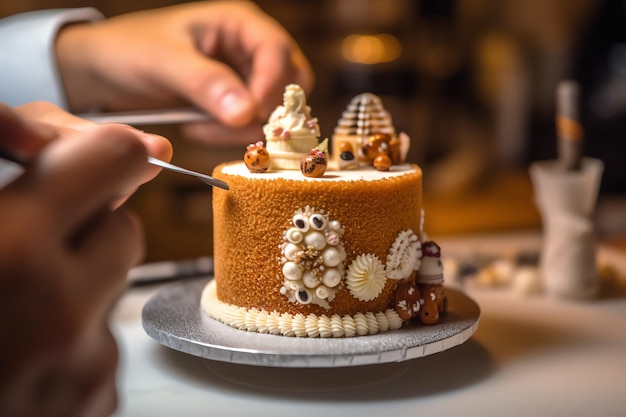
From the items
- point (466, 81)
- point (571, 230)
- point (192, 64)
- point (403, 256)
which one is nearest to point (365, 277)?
point (403, 256)

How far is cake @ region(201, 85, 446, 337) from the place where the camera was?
3.32ft

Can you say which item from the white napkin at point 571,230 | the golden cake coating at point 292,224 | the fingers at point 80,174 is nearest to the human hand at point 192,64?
the golden cake coating at point 292,224

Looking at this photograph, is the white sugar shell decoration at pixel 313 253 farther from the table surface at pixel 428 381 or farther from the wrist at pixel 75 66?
the wrist at pixel 75 66

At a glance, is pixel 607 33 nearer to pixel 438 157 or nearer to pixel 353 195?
pixel 438 157

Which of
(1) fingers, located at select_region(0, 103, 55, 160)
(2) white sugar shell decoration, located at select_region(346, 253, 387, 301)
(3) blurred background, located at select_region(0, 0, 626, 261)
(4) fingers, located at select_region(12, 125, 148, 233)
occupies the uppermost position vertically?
(1) fingers, located at select_region(0, 103, 55, 160)

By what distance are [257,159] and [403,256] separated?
0.25 m

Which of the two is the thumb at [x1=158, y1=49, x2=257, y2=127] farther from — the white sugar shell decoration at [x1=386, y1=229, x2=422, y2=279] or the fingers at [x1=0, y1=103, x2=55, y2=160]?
the fingers at [x1=0, y1=103, x2=55, y2=160]

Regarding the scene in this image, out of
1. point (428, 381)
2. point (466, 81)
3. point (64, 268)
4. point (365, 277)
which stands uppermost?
point (64, 268)

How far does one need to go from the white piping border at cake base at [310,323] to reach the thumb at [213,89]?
1.48 ft

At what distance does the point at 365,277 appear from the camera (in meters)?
1.03

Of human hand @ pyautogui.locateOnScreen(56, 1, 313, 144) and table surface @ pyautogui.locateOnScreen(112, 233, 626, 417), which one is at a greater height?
human hand @ pyautogui.locateOnScreen(56, 1, 313, 144)

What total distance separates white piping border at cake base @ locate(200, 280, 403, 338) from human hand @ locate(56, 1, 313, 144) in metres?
0.44

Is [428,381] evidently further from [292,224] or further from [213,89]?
[213,89]

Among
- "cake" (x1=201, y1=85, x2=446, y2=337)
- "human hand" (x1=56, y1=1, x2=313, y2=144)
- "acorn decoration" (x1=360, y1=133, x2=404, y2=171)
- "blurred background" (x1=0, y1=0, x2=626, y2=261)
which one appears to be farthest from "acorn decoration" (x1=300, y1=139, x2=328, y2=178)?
"blurred background" (x1=0, y1=0, x2=626, y2=261)
